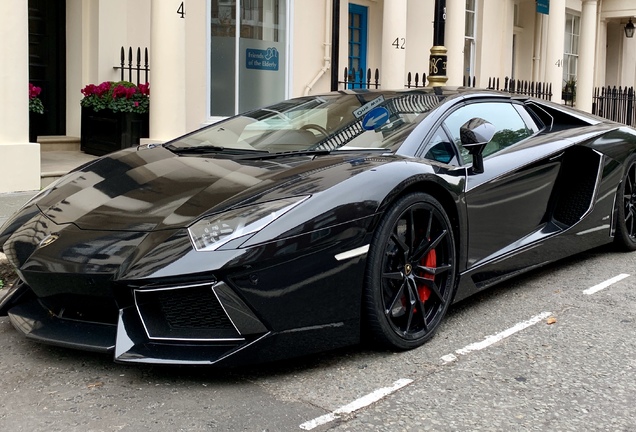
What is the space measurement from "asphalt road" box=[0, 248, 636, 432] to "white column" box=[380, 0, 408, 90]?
28.7 feet

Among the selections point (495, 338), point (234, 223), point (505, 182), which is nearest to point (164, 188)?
point (234, 223)

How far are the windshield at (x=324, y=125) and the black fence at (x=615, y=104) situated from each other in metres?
16.3

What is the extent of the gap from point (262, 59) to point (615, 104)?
11788 millimetres

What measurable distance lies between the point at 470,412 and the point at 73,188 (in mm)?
2233

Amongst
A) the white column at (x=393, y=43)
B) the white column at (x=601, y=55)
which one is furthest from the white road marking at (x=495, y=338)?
the white column at (x=601, y=55)

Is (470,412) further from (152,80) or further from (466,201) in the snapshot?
(152,80)

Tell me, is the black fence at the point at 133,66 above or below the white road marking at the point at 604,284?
above

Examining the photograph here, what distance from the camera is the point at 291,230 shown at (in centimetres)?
303

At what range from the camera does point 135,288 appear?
9.61 feet

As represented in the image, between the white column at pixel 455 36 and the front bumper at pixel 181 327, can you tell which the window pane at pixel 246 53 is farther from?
the front bumper at pixel 181 327

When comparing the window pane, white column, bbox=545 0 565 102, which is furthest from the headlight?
white column, bbox=545 0 565 102

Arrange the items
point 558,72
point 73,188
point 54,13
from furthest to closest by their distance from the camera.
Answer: point 558,72, point 54,13, point 73,188

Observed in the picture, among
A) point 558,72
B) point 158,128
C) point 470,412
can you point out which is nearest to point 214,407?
point 470,412

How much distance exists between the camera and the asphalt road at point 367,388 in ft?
9.14
